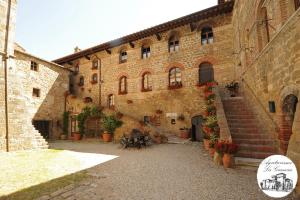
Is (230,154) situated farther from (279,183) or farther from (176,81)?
(176,81)

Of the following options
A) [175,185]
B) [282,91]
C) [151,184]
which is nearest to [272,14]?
[282,91]

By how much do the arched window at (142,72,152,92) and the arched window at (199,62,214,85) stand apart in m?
4.05

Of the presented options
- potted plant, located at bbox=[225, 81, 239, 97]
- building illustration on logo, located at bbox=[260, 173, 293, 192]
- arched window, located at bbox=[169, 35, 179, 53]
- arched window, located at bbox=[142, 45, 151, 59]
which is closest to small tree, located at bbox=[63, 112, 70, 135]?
arched window, located at bbox=[142, 45, 151, 59]

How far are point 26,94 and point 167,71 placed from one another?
11.7 metres

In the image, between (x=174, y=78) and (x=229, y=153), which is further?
(x=174, y=78)

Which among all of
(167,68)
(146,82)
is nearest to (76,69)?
(146,82)

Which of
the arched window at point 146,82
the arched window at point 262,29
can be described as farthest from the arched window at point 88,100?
the arched window at point 262,29

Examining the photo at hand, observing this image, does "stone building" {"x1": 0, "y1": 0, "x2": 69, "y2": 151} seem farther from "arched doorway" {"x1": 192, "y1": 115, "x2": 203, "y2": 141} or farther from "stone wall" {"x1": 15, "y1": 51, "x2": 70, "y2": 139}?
"arched doorway" {"x1": 192, "y1": 115, "x2": 203, "y2": 141}

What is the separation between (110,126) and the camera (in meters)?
13.1

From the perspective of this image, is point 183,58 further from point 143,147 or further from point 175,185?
point 175,185

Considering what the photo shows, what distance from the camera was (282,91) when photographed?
4953mm

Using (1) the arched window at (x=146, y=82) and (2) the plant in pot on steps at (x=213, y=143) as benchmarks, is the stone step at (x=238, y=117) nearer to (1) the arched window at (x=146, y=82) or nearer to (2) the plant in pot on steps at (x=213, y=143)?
(2) the plant in pot on steps at (x=213, y=143)

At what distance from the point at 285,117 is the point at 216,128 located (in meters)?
2.70

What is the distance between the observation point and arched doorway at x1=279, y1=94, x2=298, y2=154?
500 centimetres
